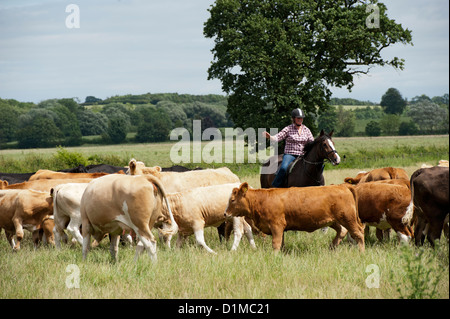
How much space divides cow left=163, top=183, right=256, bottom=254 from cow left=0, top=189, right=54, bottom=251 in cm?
294

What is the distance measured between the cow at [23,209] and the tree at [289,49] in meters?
18.9

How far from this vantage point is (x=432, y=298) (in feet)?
17.8

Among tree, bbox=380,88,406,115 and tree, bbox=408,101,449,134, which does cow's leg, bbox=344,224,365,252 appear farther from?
tree, bbox=380,88,406,115

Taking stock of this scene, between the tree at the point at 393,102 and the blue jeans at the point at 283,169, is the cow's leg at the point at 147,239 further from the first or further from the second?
the tree at the point at 393,102

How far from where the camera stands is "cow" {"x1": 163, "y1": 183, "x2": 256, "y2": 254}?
954 cm

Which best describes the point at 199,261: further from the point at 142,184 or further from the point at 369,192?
the point at 369,192

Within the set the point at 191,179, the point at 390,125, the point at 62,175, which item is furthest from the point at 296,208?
the point at 390,125

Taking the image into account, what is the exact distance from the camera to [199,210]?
9.64 m

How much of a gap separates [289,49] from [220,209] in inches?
770

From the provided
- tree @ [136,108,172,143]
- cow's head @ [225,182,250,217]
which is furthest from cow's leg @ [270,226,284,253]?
tree @ [136,108,172,143]

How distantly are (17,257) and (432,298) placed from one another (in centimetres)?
674

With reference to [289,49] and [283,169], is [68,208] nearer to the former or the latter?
[283,169]

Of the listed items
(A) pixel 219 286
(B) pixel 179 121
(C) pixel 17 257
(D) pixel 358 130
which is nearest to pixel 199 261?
(A) pixel 219 286

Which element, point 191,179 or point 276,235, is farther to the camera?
point 191,179
